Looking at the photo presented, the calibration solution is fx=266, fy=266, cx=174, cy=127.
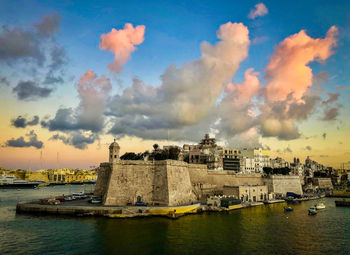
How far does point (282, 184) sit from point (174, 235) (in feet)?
154

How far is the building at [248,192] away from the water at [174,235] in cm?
1218

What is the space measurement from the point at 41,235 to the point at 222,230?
19409 mm

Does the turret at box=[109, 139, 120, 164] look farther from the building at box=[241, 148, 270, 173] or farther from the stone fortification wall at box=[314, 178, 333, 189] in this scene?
the stone fortification wall at box=[314, 178, 333, 189]

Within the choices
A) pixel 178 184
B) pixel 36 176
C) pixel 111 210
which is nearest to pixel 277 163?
pixel 178 184

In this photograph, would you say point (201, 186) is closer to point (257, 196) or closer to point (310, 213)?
point (257, 196)

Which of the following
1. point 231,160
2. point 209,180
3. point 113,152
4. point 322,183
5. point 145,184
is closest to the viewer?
point 145,184

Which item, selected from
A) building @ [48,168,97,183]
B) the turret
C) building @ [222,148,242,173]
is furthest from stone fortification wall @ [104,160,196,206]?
building @ [48,168,97,183]

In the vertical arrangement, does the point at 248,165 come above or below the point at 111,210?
above

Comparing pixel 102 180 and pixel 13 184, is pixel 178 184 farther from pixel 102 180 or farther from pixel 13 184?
pixel 13 184

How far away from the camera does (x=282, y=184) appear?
66.0 m

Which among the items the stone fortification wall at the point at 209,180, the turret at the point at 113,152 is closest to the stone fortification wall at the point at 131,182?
the turret at the point at 113,152

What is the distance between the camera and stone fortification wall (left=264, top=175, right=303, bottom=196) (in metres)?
63.7

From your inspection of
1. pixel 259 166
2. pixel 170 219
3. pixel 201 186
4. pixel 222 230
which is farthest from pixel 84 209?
pixel 259 166

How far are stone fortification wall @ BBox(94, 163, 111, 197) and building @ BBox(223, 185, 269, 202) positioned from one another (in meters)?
22.6
